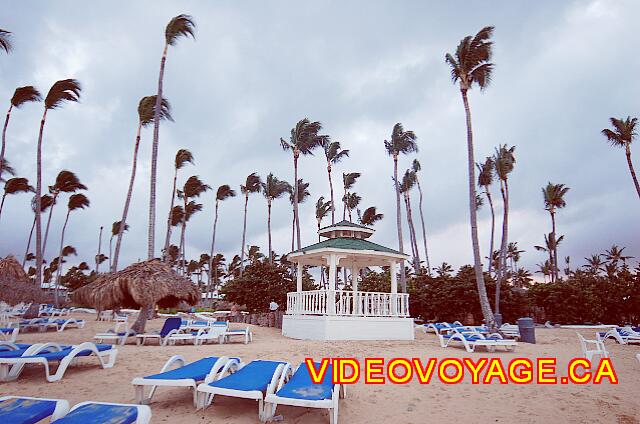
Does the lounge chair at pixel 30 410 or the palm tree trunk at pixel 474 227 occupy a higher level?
the palm tree trunk at pixel 474 227

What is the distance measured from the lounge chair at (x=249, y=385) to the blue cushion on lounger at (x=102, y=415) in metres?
1.18

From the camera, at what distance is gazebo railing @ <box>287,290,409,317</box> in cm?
1394

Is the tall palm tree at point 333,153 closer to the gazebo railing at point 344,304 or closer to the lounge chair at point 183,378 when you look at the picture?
the gazebo railing at point 344,304

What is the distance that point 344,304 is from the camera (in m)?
14.5

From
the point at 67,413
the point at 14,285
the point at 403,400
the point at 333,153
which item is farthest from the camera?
the point at 333,153

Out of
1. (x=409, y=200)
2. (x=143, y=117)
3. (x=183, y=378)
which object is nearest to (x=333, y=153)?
(x=409, y=200)

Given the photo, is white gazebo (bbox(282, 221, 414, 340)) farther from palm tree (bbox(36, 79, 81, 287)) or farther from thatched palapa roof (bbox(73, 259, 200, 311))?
palm tree (bbox(36, 79, 81, 287))

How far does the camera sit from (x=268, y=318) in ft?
65.7

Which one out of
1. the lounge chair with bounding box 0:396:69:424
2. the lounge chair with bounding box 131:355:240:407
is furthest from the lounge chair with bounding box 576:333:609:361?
the lounge chair with bounding box 0:396:69:424

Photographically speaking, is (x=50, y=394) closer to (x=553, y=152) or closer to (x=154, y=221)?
(x=154, y=221)

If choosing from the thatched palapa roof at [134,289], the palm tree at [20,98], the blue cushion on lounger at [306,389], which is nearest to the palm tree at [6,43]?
the palm tree at [20,98]

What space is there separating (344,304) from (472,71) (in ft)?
40.4

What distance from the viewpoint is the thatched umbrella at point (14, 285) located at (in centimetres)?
1328

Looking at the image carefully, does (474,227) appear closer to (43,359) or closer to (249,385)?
(249,385)
